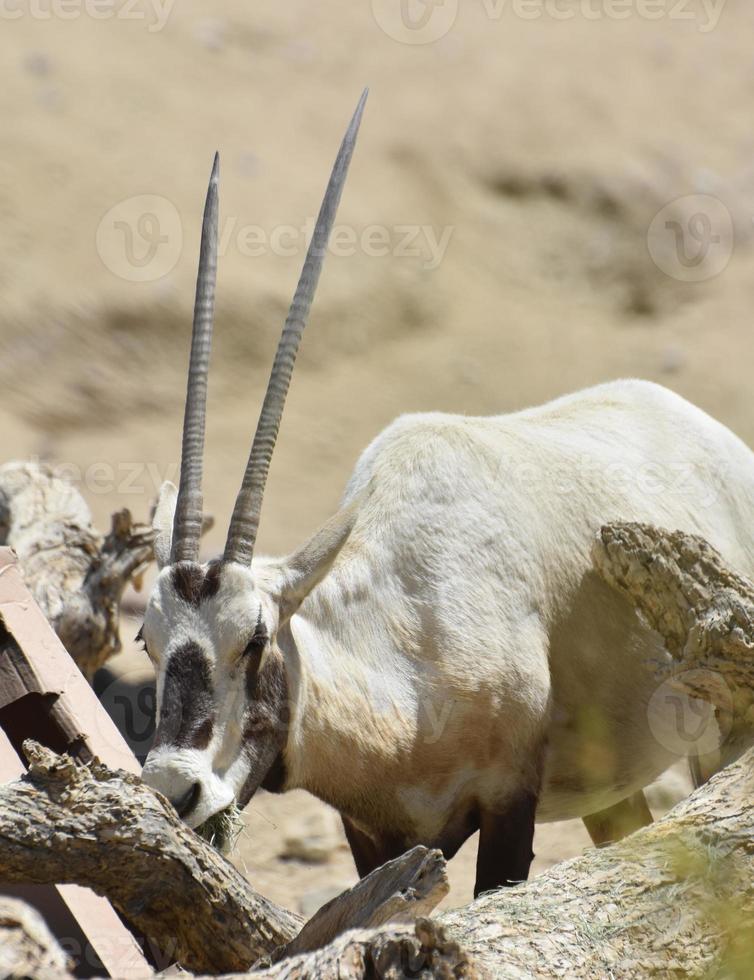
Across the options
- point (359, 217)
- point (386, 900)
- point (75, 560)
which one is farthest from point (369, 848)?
point (359, 217)

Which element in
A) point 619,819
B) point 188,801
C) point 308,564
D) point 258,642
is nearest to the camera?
point 188,801

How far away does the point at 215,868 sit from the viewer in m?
2.76

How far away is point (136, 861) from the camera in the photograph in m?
2.68

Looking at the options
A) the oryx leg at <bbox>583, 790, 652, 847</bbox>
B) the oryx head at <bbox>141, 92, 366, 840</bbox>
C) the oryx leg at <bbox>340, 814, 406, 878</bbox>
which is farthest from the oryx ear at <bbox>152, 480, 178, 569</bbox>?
the oryx leg at <bbox>583, 790, 652, 847</bbox>

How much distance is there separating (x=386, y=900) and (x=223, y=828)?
1241 mm

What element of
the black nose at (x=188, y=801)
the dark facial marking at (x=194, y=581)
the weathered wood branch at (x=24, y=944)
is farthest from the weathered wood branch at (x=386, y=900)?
the dark facial marking at (x=194, y=581)

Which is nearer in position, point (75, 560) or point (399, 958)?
point (399, 958)

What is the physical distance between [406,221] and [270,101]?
194cm

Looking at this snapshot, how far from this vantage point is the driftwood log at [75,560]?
18.8 ft

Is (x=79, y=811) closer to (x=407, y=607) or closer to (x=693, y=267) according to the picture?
(x=407, y=607)

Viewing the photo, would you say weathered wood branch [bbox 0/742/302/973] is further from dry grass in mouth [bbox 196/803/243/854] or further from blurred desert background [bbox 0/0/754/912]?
blurred desert background [bbox 0/0/754/912]

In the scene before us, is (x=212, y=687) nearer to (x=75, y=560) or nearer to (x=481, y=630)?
(x=481, y=630)

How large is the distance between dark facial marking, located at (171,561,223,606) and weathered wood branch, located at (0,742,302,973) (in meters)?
0.96

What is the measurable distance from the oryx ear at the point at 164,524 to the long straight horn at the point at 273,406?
0.25 meters
